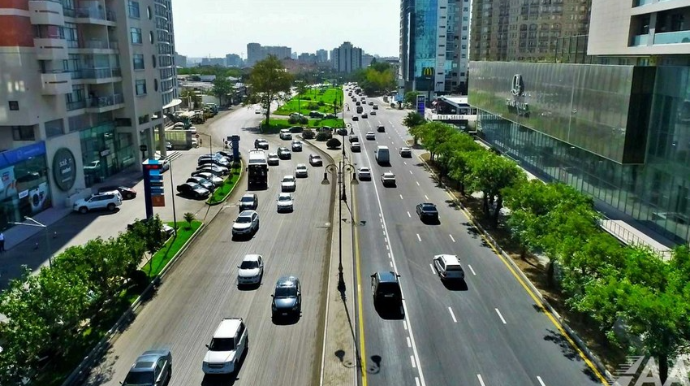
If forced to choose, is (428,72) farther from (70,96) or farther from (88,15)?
(70,96)

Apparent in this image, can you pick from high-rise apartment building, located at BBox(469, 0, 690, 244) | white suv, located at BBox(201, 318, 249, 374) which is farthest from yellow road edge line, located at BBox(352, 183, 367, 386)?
high-rise apartment building, located at BBox(469, 0, 690, 244)

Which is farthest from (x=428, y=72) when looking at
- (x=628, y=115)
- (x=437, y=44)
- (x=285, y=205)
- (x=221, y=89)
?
(x=628, y=115)

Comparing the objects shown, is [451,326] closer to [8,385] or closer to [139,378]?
[139,378]

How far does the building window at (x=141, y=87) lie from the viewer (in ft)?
214

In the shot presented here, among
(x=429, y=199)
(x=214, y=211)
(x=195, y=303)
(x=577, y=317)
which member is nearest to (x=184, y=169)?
(x=214, y=211)

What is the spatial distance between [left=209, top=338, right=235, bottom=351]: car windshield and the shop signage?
34473 mm

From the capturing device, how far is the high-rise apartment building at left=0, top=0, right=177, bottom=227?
45375mm

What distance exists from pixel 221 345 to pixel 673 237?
34650 mm

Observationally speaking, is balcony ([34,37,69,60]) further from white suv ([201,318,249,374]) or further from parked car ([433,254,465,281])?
parked car ([433,254,465,281])

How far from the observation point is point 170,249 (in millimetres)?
39656

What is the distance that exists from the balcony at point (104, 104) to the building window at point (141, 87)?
311 centimetres

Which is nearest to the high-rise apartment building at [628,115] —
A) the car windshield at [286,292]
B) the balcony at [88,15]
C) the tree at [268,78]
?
the car windshield at [286,292]

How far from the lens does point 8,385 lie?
19.5m

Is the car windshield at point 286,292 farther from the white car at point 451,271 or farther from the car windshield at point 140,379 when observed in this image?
the white car at point 451,271
